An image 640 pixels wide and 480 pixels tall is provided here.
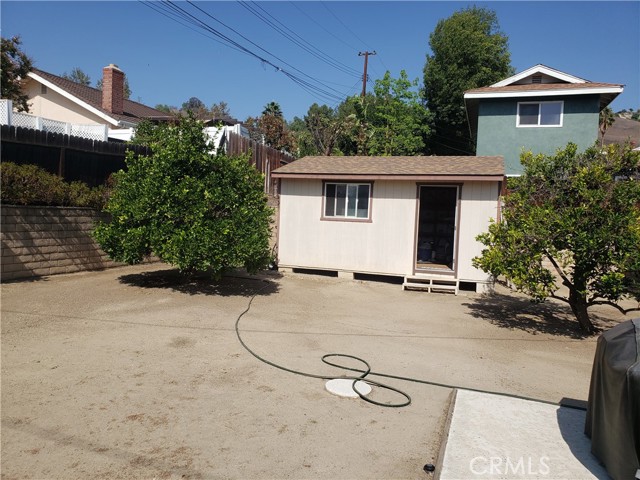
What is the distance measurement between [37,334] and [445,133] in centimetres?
2941

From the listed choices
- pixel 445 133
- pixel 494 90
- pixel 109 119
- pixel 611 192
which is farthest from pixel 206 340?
pixel 445 133

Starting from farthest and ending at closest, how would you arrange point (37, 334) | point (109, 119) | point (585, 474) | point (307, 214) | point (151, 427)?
1. point (109, 119)
2. point (307, 214)
3. point (37, 334)
4. point (151, 427)
5. point (585, 474)

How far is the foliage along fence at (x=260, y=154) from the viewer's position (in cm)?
1733

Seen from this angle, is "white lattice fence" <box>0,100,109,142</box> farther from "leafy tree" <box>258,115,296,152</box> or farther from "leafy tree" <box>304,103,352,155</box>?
"leafy tree" <box>304,103,352,155</box>

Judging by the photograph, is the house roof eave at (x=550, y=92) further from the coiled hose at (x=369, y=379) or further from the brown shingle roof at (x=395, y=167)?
the coiled hose at (x=369, y=379)

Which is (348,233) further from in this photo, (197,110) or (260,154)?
(197,110)

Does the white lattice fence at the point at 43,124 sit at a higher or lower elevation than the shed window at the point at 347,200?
higher

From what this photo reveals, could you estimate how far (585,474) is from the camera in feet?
10.8

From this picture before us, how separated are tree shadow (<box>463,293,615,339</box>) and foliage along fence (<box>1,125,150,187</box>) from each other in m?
9.09

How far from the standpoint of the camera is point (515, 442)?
3.74 metres

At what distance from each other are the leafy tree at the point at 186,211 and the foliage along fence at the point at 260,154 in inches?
297

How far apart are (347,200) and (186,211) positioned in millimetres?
4862

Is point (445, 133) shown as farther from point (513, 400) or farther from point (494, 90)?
point (513, 400)

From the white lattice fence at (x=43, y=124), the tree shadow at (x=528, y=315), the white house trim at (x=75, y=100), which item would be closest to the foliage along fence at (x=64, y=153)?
the white lattice fence at (x=43, y=124)
